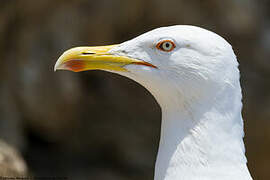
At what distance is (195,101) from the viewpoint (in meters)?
2.81

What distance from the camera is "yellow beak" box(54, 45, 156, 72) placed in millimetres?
2994

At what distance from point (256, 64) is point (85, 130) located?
332 cm

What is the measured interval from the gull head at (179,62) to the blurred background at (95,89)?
433cm

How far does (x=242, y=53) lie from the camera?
8.87 m

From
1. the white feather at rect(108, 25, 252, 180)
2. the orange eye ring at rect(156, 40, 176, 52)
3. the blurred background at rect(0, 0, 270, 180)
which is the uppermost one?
the orange eye ring at rect(156, 40, 176, 52)

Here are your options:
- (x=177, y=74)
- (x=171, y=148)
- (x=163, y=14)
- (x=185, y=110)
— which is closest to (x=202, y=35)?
(x=177, y=74)

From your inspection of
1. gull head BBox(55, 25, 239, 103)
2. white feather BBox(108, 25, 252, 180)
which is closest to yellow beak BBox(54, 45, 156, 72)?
gull head BBox(55, 25, 239, 103)

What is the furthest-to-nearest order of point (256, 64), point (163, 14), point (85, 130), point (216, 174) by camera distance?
1. point (85, 130)
2. point (256, 64)
3. point (163, 14)
4. point (216, 174)

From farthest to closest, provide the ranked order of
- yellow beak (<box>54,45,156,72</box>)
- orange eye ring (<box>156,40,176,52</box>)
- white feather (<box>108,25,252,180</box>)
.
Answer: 1. yellow beak (<box>54,45,156,72</box>)
2. orange eye ring (<box>156,40,176,52</box>)
3. white feather (<box>108,25,252,180</box>)

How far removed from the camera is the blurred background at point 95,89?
748 centimetres

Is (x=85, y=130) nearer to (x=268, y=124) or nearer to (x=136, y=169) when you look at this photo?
(x=136, y=169)

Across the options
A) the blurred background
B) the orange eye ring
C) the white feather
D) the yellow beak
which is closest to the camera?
the white feather

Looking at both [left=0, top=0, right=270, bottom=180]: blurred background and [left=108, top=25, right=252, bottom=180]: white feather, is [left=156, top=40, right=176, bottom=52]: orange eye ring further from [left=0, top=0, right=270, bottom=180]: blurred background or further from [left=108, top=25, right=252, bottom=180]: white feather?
[left=0, top=0, right=270, bottom=180]: blurred background

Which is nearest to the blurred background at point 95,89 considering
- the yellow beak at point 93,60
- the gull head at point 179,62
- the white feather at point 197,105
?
the yellow beak at point 93,60
